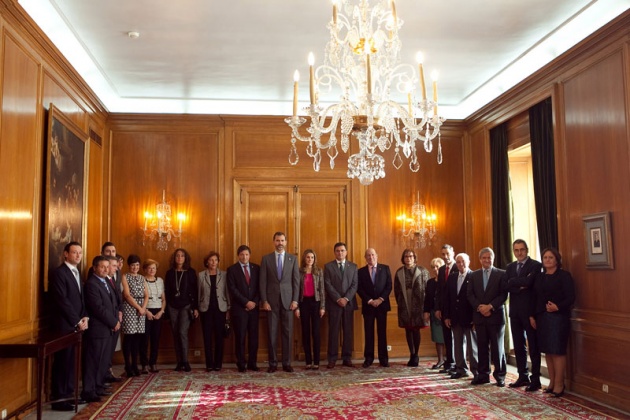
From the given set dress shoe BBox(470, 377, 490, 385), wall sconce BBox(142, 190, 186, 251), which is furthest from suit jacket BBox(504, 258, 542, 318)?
wall sconce BBox(142, 190, 186, 251)

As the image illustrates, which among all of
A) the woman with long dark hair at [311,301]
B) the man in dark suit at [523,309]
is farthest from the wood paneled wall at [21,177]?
the man in dark suit at [523,309]

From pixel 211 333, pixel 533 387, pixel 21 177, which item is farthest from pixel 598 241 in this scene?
pixel 21 177

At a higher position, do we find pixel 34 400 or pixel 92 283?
pixel 92 283

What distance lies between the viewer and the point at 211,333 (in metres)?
8.34

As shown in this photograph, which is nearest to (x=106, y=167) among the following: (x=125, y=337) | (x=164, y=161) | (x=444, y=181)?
(x=164, y=161)

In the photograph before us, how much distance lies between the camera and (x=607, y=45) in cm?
603

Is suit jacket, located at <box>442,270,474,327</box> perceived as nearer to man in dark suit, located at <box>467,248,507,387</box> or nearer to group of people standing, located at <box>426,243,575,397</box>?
group of people standing, located at <box>426,243,575,397</box>

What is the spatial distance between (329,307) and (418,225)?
78.2 inches

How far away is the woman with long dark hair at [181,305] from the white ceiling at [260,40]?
8.60 feet

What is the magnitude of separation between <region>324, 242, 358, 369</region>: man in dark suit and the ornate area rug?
24.5 inches

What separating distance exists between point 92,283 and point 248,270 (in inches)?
95.9

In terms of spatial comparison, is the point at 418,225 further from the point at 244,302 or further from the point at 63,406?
the point at 63,406

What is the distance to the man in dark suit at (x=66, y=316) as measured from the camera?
5.92 m

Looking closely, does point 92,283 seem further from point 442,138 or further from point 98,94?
point 442,138
